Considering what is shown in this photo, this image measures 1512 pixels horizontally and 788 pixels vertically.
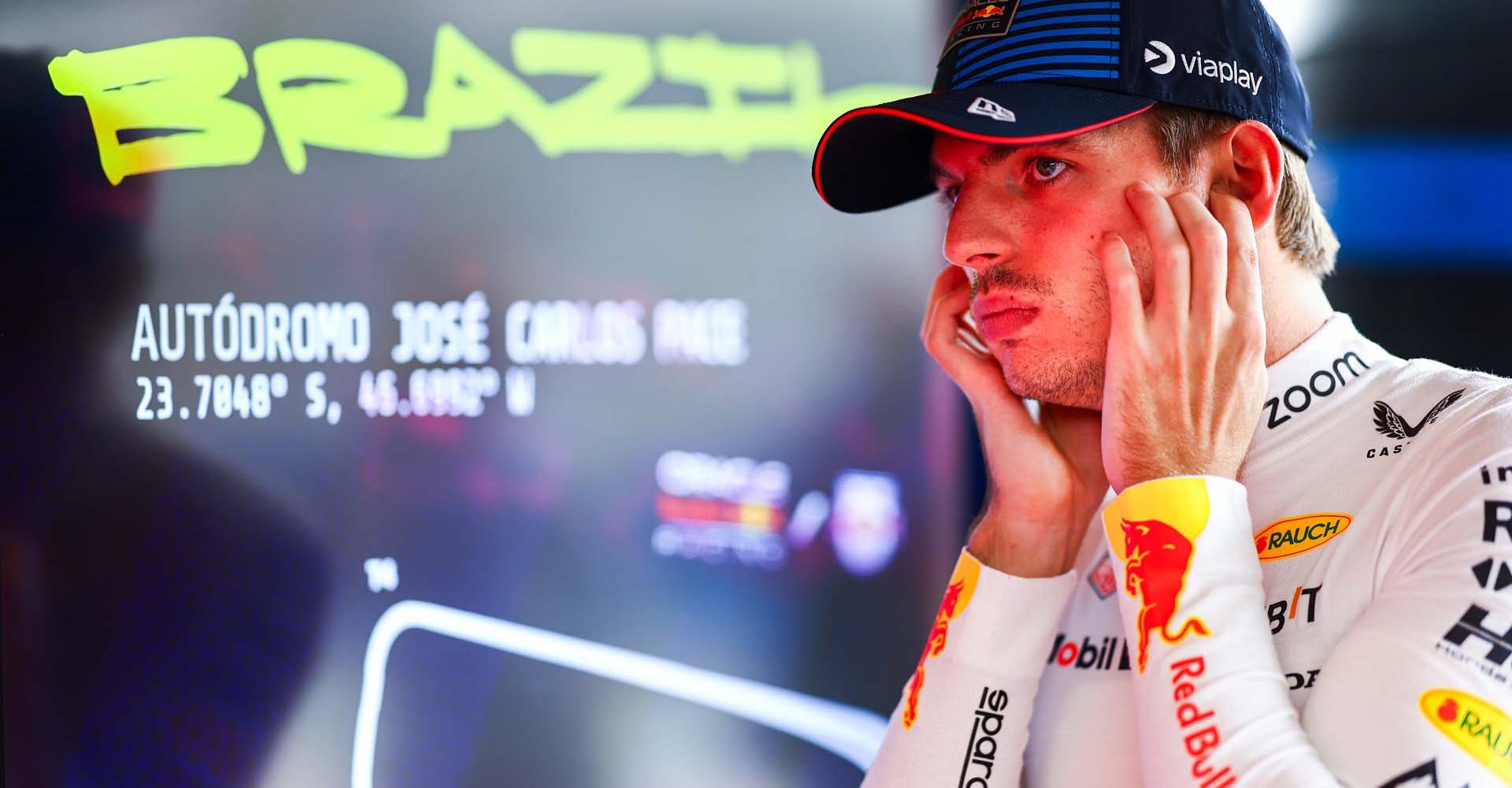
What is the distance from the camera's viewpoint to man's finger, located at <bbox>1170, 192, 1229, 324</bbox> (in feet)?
3.27

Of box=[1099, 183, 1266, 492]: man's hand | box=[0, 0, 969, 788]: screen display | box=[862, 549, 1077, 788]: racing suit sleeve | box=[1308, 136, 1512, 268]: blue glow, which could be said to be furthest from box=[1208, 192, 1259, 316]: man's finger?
box=[1308, 136, 1512, 268]: blue glow

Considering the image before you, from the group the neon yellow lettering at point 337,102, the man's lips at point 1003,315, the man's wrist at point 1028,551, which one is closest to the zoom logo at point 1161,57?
the man's lips at point 1003,315

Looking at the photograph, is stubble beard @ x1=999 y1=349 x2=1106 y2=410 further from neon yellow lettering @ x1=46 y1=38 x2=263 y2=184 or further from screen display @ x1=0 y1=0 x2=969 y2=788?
neon yellow lettering @ x1=46 y1=38 x2=263 y2=184

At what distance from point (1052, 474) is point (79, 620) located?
1491mm

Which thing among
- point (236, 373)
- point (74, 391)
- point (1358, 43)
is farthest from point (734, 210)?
point (1358, 43)

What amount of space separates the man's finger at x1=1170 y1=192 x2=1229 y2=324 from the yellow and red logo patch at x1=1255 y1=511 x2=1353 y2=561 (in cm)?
20

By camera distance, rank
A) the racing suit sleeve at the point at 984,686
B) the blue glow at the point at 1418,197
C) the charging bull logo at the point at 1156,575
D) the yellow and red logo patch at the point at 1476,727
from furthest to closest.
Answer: the blue glow at the point at 1418,197
the racing suit sleeve at the point at 984,686
the charging bull logo at the point at 1156,575
the yellow and red logo patch at the point at 1476,727

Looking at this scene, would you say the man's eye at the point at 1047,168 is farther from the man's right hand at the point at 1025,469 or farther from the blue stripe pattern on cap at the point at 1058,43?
the man's right hand at the point at 1025,469

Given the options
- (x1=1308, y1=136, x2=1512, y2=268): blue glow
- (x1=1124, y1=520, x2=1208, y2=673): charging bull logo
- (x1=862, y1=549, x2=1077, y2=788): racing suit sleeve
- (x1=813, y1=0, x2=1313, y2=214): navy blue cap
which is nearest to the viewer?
(x1=1124, y1=520, x2=1208, y2=673): charging bull logo

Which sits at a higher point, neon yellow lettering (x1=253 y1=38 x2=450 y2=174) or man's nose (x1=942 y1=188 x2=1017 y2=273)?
neon yellow lettering (x1=253 y1=38 x2=450 y2=174)

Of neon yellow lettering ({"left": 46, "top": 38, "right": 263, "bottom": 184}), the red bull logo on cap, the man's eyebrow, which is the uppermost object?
neon yellow lettering ({"left": 46, "top": 38, "right": 263, "bottom": 184})

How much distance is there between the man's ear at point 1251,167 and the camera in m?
1.06

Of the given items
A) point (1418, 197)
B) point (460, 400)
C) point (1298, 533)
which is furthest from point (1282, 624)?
point (1418, 197)

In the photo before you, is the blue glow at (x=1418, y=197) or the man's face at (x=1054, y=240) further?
the blue glow at (x=1418, y=197)
